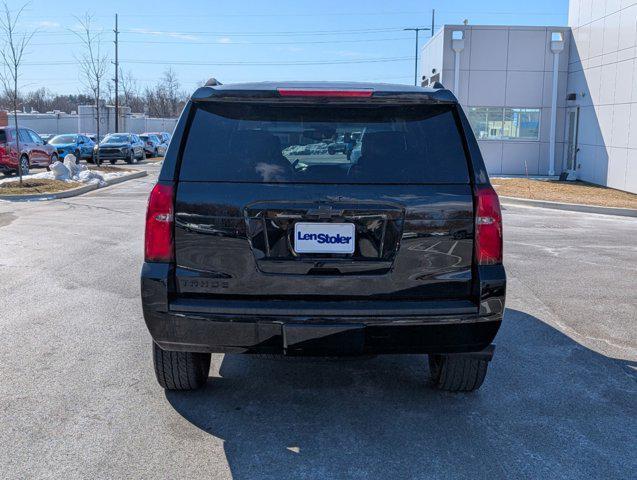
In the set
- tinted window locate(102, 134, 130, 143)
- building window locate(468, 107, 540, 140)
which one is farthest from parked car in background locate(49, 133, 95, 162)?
building window locate(468, 107, 540, 140)

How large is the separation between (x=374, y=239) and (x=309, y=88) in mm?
967

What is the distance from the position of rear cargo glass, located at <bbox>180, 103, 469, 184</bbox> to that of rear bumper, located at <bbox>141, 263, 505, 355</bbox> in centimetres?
68

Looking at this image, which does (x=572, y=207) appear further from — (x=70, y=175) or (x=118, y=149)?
(x=118, y=149)

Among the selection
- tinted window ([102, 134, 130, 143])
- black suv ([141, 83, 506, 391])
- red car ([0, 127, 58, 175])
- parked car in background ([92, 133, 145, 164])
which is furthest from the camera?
tinted window ([102, 134, 130, 143])

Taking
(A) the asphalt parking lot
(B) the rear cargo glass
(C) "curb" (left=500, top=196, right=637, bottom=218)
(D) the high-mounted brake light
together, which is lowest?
(A) the asphalt parking lot

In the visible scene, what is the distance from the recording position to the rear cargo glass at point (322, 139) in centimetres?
410

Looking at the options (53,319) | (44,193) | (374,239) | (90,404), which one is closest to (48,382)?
(90,404)

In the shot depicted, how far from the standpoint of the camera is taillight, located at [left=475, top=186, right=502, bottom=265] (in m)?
4.09

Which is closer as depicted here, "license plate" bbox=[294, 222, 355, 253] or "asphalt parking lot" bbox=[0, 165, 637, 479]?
"asphalt parking lot" bbox=[0, 165, 637, 479]

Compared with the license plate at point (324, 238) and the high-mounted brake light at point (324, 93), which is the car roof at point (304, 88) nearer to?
the high-mounted brake light at point (324, 93)

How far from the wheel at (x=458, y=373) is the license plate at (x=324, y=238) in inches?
46.9

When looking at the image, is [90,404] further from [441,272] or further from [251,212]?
[441,272]

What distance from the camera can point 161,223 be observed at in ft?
13.4

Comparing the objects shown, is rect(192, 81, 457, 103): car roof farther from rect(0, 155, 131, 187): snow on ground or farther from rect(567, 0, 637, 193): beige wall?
rect(0, 155, 131, 187): snow on ground
